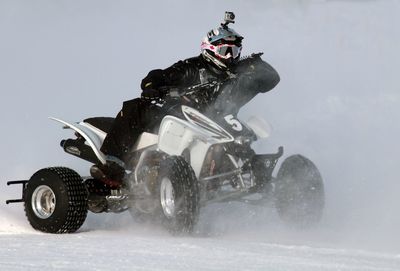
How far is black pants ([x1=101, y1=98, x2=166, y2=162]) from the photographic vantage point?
9.88m

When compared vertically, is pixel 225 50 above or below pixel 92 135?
above

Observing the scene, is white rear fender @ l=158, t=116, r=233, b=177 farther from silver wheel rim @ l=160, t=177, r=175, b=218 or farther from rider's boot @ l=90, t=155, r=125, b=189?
rider's boot @ l=90, t=155, r=125, b=189

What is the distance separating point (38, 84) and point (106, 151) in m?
14.5

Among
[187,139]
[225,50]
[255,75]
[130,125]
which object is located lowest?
[187,139]

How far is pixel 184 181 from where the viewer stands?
888cm

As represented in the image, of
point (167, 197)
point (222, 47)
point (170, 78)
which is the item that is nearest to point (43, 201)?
point (167, 197)

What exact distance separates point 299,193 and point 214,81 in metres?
1.41

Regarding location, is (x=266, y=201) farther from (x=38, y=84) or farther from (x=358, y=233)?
(x=38, y=84)

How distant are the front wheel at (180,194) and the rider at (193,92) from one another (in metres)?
0.88

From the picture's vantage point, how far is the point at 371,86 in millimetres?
21719

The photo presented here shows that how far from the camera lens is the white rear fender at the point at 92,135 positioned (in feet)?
33.4

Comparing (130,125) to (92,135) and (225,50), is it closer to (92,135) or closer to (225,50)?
(92,135)

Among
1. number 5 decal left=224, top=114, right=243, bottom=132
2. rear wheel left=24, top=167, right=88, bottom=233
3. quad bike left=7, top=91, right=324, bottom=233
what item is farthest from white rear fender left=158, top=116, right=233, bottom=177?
rear wheel left=24, top=167, right=88, bottom=233

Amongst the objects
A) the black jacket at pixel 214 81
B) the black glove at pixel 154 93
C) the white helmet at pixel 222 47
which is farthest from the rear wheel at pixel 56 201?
the white helmet at pixel 222 47
